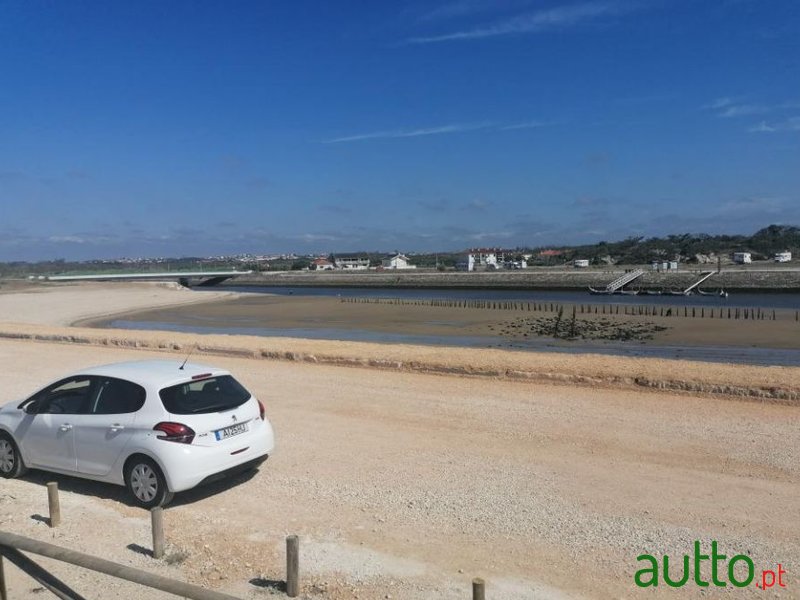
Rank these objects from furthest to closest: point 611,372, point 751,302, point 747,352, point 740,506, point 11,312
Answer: point 751,302
point 11,312
point 747,352
point 611,372
point 740,506

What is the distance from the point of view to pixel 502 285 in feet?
336

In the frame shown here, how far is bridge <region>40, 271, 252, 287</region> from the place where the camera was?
406ft

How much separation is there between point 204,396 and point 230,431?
522mm

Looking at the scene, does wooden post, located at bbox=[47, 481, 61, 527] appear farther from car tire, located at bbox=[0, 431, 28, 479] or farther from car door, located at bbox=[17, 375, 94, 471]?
car tire, located at bbox=[0, 431, 28, 479]

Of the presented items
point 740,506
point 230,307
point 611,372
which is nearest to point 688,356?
point 611,372

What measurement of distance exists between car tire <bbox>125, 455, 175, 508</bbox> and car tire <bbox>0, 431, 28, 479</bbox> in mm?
1953

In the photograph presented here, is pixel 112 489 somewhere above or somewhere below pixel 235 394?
below

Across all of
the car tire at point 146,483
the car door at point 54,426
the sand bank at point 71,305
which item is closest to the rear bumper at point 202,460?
the car tire at point 146,483

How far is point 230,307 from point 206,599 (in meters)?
62.3

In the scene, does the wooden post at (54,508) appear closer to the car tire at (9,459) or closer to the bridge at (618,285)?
the car tire at (9,459)

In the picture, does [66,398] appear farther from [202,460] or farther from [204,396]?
[202,460]

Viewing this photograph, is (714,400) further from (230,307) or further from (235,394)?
(230,307)

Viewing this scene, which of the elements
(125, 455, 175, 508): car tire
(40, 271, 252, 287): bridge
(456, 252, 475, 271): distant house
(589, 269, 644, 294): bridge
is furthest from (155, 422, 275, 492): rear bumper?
(456, 252, 475, 271): distant house

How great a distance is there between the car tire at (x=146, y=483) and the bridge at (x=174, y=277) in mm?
125167
